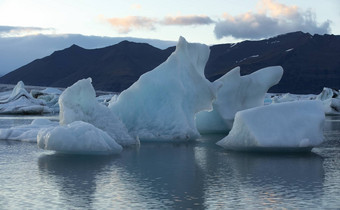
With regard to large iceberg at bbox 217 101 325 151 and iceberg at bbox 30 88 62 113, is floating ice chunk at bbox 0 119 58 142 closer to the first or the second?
large iceberg at bbox 217 101 325 151

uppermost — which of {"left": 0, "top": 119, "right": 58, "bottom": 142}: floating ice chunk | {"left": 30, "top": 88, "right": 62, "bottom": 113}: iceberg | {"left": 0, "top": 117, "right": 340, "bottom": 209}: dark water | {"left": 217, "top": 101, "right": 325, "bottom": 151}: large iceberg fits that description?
{"left": 30, "top": 88, "right": 62, "bottom": 113}: iceberg

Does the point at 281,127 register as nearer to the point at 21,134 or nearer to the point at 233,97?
the point at 233,97

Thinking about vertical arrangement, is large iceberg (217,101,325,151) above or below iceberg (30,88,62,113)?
below

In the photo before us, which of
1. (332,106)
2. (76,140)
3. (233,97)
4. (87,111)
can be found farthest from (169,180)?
(332,106)

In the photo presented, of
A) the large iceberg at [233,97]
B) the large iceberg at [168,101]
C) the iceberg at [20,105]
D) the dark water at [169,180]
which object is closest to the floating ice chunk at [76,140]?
the dark water at [169,180]

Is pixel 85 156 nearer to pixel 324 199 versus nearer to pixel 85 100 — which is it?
pixel 85 100

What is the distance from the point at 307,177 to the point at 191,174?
2354mm

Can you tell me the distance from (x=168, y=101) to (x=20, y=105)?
108 ft

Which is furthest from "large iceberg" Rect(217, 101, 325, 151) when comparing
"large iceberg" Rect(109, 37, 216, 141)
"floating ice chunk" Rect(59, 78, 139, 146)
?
"large iceberg" Rect(109, 37, 216, 141)

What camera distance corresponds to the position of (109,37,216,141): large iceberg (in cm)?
1923

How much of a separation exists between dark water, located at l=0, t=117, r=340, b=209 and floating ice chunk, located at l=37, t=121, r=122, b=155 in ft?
0.88

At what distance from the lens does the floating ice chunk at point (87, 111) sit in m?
17.1

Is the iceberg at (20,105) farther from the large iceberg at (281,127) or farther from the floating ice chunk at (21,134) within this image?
the large iceberg at (281,127)

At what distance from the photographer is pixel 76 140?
14.3m
